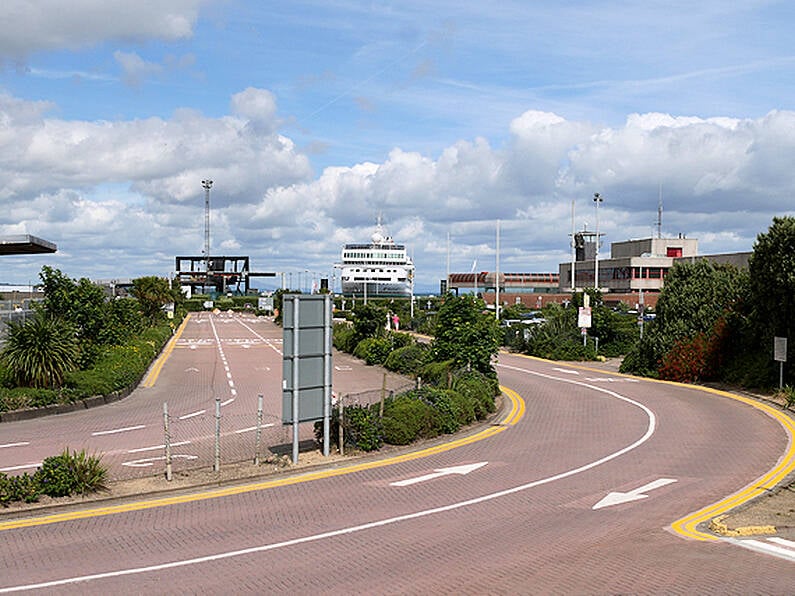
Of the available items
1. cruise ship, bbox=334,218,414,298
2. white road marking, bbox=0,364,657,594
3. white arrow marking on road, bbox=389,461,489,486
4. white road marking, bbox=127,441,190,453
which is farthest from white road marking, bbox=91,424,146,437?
cruise ship, bbox=334,218,414,298

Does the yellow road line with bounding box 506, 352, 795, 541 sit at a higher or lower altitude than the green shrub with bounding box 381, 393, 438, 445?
lower

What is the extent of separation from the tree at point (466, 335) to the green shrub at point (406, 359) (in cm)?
569

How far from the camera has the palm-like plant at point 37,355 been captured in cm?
2419

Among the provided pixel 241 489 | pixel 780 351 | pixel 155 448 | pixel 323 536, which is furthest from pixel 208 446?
pixel 780 351

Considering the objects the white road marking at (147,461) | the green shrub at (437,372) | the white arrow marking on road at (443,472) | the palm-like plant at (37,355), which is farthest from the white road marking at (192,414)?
the white arrow marking on road at (443,472)

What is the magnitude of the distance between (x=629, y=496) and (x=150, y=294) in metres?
55.5

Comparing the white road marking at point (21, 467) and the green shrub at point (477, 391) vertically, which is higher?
the green shrub at point (477, 391)

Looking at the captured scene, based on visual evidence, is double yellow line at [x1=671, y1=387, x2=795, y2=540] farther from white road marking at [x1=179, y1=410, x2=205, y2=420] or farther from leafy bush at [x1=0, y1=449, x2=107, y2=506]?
white road marking at [x1=179, y1=410, x2=205, y2=420]

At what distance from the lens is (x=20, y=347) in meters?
24.5

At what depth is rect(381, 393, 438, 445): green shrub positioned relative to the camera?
18828mm

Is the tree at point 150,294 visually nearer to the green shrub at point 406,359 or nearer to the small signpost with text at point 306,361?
the green shrub at point 406,359

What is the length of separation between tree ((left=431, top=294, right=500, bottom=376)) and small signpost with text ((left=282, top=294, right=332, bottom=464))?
1104cm

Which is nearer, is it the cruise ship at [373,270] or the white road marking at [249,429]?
the white road marking at [249,429]

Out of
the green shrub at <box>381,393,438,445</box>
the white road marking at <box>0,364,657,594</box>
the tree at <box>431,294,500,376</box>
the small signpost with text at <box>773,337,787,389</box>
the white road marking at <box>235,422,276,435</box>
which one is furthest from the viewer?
the tree at <box>431,294,500,376</box>
